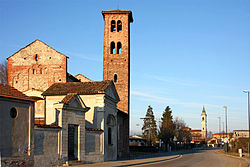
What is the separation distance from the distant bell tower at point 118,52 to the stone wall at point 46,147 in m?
20.2

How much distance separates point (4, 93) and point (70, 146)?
7994 mm

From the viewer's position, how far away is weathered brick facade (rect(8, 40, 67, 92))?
112 feet

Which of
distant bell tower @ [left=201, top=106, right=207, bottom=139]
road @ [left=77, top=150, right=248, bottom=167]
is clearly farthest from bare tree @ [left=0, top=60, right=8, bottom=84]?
distant bell tower @ [left=201, top=106, right=207, bottom=139]

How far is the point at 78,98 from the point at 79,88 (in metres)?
5.23

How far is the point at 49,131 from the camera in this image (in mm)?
18641

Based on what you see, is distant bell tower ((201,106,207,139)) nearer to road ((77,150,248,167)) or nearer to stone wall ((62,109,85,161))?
road ((77,150,248,167))

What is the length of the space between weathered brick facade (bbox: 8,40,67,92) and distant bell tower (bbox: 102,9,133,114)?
798 cm

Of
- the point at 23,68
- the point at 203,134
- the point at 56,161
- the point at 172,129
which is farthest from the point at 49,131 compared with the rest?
the point at 203,134

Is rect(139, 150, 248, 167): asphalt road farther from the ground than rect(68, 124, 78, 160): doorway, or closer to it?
closer to it

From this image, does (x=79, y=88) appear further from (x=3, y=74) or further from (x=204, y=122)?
(x=204, y=122)

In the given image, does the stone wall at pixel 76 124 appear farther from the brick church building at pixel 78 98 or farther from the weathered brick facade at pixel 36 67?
the weathered brick facade at pixel 36 67

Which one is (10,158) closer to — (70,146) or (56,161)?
(56,161)

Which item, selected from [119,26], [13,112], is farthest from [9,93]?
[119,26]

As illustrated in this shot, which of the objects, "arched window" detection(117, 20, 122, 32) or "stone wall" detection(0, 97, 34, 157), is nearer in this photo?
"stone wall" detection(0, 97, 34, 157)
